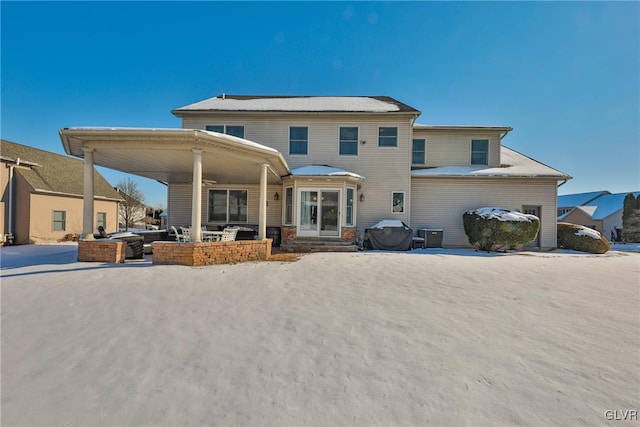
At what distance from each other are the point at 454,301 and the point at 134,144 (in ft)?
26.3

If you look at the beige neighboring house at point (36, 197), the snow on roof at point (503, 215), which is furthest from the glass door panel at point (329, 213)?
the beige neighboring house at point (36, 197)

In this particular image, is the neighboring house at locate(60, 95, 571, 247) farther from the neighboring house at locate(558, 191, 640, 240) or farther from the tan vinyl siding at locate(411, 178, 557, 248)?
the neighboring house at locate(558, 191, 640, 240)

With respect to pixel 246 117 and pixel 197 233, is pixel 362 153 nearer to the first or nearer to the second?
pixel 246 117

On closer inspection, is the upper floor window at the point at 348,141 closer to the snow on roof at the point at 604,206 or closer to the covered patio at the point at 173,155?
the covered patio at the point at 173,155

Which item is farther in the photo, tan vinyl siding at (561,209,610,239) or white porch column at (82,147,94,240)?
tan vinyl siding at (561,209,610,239)

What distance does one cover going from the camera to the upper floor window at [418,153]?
13.4 metres

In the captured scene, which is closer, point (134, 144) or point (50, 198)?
point (134, 144)

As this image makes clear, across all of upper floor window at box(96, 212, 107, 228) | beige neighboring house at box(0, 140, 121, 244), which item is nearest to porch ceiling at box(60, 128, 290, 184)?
beige neighboring house at box(0, 140, 121, 244)

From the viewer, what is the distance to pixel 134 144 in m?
6.75

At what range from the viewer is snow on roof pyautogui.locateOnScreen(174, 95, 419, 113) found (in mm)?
12203

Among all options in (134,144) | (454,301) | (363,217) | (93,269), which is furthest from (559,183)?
(93,269)

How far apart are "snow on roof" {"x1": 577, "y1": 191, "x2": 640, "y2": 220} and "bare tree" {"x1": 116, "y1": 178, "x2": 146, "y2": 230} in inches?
2028

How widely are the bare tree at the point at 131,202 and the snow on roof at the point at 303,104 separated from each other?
26.9m

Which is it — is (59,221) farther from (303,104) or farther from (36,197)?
(303,104)
